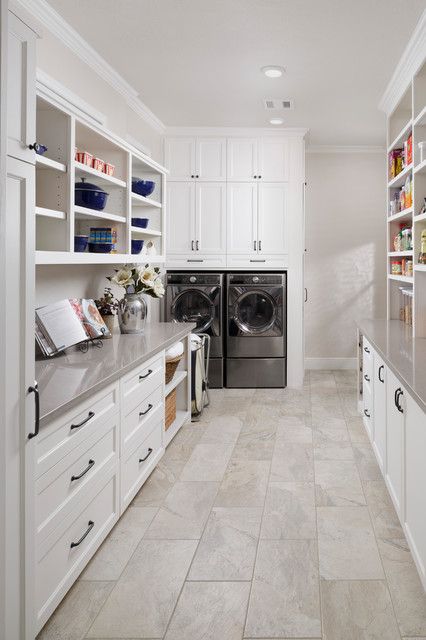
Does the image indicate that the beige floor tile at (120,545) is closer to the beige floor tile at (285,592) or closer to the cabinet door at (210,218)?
the beige floor tile at (285,592)

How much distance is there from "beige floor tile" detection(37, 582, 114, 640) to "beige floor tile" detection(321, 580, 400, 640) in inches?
31.2

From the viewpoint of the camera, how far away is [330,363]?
7078 millimetres

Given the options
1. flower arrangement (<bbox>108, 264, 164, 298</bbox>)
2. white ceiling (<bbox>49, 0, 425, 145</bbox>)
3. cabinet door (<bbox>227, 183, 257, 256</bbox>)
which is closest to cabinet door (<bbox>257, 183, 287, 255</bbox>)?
cabinet door (<bbox>227, 183, 257, 256</bbox>)

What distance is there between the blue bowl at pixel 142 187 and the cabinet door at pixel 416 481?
253 cm

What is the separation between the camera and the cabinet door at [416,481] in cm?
210

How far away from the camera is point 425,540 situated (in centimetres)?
204

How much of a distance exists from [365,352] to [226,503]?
5.56 feet

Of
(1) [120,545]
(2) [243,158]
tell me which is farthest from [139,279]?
(2) [243,158]

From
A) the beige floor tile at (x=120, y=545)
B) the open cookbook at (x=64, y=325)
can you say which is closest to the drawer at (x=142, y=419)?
the beige floor tile at (x=120, y=545)

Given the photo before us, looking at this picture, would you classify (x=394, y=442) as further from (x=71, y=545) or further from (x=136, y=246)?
(x=136, y=246)

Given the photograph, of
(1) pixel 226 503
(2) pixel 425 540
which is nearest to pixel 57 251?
(1) pixel 226 503

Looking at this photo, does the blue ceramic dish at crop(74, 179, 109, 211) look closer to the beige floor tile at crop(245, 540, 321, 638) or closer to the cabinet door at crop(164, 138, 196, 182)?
the beige floor tile at crop(245, 540, 321, 638)

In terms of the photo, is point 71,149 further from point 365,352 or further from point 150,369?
point 365,352

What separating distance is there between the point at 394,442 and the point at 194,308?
11.2 ft
